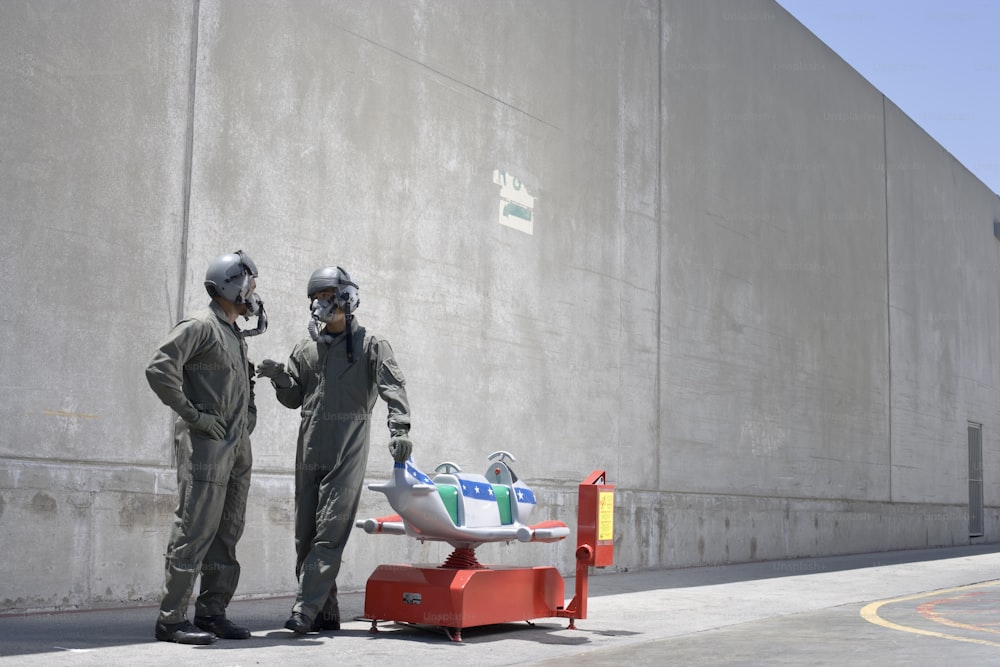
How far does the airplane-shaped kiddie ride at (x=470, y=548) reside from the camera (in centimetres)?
685

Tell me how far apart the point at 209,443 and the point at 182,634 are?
40.7 inches

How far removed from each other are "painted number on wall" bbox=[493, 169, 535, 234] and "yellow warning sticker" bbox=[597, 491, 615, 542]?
4619 mm

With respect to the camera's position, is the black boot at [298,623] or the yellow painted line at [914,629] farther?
the yellow painted line at [914,629]

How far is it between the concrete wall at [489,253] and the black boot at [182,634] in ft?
4.88

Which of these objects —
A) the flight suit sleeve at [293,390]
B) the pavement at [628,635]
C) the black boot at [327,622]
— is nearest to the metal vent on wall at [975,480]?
the pavement at [628,635]

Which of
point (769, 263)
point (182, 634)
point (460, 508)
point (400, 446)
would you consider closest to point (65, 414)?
point (182, 634)

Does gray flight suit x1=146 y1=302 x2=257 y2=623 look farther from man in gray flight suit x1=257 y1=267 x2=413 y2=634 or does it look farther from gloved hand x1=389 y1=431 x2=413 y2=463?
gloved hand x1=389 y1=431 x2=413 y2=463

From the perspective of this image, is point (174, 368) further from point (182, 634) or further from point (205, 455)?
point (182, 634)

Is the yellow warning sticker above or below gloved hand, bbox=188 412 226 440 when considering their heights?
below

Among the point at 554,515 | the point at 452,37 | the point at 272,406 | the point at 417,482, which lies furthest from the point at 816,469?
the point at 417,482

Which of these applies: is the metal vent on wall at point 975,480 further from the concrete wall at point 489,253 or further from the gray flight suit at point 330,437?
the gray flight suit at point 330,437

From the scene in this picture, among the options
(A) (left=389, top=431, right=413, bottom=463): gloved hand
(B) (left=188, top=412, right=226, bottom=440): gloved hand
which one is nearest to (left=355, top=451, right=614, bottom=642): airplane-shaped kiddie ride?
(A) (left=389, top=431, right=413, bottom=463): gloved hand

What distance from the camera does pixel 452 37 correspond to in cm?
1109

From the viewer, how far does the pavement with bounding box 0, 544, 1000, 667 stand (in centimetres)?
601
